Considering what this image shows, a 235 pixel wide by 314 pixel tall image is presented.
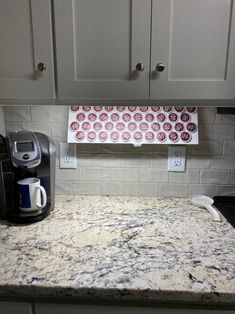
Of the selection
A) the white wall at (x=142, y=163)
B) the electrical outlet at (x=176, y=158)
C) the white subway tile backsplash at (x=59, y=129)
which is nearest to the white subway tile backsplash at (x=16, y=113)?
the white wall at (x=142, y=163)

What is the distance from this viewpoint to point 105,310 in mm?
797

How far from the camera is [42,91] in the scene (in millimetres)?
1039

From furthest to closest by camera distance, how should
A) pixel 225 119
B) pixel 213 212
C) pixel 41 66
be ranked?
pixel 225 119
pixel 213 212
pixel 41 66

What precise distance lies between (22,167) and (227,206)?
959 mm

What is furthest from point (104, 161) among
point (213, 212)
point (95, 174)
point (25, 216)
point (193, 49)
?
point (193, 49)

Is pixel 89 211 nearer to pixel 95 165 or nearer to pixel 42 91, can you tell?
pixel 95 165

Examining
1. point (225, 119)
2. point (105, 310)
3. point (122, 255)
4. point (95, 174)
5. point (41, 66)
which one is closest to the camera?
point (105, 310)

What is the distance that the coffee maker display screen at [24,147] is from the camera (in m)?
1.09

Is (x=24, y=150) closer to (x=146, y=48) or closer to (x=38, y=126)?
(x=38, y=126)

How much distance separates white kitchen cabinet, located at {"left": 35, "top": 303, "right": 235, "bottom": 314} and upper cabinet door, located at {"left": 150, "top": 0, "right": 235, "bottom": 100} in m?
0.71

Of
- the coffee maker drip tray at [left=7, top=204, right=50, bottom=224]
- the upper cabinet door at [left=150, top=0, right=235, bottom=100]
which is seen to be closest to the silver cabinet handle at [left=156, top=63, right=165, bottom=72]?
the upper cabinet door at [left=150, top=0, right=235, bottom=100]

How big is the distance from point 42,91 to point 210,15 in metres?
0.67

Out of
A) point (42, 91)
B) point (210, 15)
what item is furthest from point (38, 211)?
point (210, 15)

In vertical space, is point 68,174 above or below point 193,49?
below
